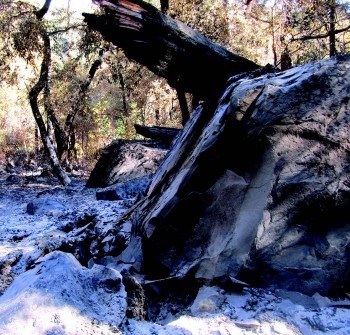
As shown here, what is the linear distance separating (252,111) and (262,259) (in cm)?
112

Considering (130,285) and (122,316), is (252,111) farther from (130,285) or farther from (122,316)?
(122,316)

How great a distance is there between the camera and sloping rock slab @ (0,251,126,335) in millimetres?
1626

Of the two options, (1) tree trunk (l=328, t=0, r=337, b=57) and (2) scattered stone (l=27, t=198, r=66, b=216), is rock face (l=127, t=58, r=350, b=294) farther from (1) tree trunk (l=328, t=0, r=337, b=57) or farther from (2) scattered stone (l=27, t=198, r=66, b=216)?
(1) tree trunk (l=328, t=0, r=337, b=57)

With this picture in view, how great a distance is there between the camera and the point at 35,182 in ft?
33.0

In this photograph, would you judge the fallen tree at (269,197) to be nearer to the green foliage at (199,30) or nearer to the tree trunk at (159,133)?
the green foliage at (199,30)

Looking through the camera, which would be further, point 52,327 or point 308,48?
point 308,48

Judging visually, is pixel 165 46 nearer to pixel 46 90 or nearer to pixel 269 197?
pixel 269 197

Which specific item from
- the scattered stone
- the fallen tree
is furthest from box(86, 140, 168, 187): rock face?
the fallen tree

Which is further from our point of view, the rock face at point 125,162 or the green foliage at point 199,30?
the green foliage at point 199,30

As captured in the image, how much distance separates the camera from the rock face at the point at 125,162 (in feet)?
26.2

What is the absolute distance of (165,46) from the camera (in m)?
5.53

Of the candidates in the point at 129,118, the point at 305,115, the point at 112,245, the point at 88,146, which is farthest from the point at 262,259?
the point at 88,146

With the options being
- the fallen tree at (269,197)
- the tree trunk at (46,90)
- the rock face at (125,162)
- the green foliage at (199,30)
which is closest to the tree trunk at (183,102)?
the rock face at (125,162)

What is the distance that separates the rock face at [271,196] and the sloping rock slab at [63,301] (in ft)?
2.09
